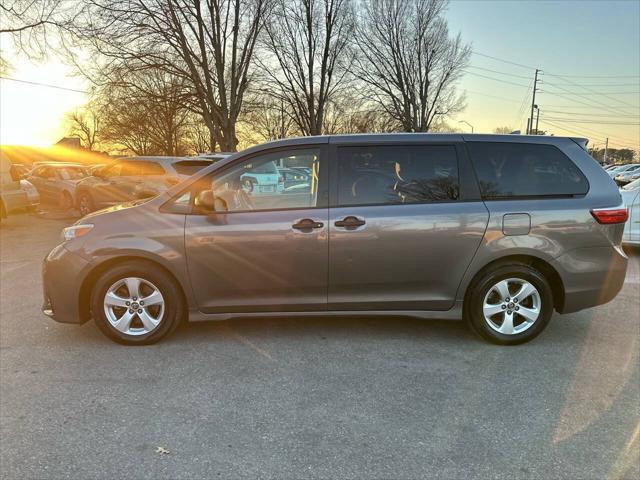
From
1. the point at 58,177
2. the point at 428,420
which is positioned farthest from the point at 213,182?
the point at 58,177

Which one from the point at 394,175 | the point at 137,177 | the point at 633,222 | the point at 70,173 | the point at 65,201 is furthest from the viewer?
the point at 70,173

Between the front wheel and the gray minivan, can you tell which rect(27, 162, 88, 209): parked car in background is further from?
the gray minivan

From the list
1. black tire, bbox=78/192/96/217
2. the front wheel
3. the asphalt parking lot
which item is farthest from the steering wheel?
the front wheel

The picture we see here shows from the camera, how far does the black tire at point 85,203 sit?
40.6 ft

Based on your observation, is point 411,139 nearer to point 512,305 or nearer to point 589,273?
point 512,305

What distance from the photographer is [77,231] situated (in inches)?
149

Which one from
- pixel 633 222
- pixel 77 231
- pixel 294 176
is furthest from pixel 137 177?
pixel 633 222

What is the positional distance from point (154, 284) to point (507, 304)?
9.87 feet

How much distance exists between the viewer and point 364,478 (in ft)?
7.31

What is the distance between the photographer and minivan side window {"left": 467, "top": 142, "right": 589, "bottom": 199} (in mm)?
3742

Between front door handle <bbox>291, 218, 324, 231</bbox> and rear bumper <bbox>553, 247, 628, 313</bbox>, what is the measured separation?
2020 millimetres

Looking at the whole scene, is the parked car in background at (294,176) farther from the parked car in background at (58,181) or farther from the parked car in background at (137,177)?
the parked car in background at (58,181)

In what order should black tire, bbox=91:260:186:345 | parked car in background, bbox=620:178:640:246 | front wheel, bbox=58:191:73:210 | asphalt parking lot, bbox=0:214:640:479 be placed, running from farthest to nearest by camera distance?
front wheel, bbox=58:191:73:210
parked car in background, bbox=620:178:640:246
black tire, bbox=91:260:186:345
asphalt parking lot, bbox=0:214:640:479

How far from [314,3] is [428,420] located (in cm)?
2701
